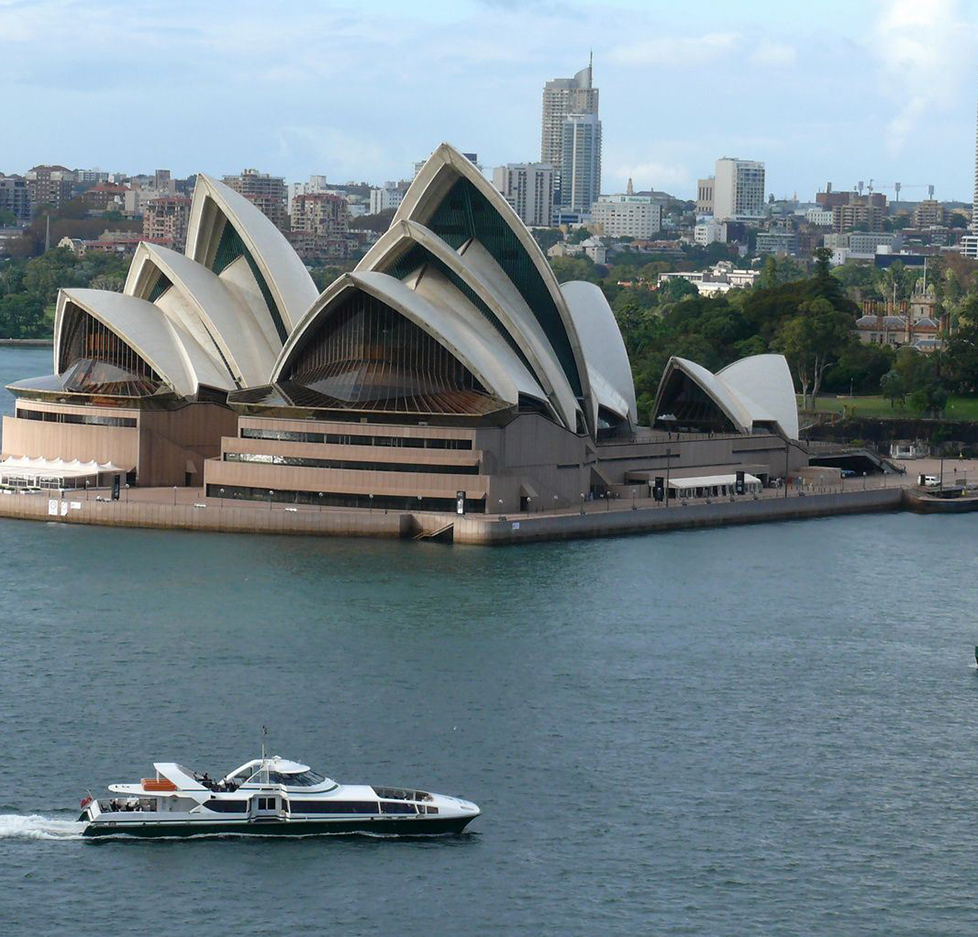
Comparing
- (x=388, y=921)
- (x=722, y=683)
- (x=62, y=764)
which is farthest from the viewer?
(x=722, y=683)

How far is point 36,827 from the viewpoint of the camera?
28.7 meters

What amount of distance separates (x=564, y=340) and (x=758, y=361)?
11.6 m

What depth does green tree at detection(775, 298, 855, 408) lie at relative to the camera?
83.4 m

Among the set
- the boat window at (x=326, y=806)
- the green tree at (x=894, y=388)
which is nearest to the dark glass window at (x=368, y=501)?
the boat window at (x=326, y=806)

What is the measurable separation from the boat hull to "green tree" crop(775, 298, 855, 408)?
182 ft

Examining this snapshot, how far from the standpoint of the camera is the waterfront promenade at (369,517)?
174ft

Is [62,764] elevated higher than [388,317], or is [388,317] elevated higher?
[388,317]

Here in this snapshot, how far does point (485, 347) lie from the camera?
56.4 m

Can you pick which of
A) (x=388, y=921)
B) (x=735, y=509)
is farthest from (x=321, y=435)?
(x=388, y=921)

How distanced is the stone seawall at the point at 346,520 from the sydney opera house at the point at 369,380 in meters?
1.34

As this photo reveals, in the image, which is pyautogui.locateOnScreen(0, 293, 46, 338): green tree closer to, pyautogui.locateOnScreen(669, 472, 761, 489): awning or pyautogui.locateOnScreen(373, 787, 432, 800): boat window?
pyautogui.locateOnScreen(669, 472, 761, 489): awning

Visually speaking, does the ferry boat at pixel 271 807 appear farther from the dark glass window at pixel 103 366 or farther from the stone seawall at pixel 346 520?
the dark glass window at pixel 103 366

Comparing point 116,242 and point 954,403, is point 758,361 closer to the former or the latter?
point 954,403

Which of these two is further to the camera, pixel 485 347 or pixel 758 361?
pixel 758 361
